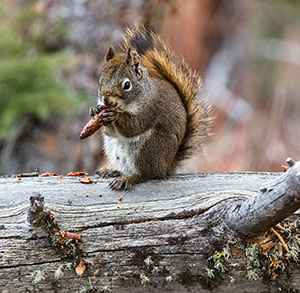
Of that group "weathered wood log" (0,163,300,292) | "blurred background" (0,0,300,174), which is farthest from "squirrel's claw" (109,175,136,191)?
"blurred background" (0,0,300,174)

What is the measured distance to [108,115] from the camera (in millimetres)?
1854

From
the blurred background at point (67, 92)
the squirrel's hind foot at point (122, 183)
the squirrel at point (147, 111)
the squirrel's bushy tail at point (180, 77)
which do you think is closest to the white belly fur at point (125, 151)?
the squirrel at point (147, 111)

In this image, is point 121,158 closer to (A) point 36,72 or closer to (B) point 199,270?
(B) point 199,270

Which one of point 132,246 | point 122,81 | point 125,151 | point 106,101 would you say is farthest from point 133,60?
point 132,246

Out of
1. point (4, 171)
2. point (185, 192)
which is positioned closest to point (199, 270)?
point (185, 192)

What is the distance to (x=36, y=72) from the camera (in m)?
3.13

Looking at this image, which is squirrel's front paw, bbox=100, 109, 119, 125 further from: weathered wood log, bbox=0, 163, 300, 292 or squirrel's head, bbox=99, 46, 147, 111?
weathered wood log, bbox=0, 163, 300, 292

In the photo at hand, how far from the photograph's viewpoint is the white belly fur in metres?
1.98

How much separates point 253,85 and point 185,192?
18.3ft

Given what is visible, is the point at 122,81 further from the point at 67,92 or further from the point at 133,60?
the point at 67,92

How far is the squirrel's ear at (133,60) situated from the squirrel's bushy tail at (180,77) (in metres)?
0.15

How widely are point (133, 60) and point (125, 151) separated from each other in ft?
1.26

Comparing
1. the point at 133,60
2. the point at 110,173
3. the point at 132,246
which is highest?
the point at 133,60

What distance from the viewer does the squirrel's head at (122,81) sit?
187cm
